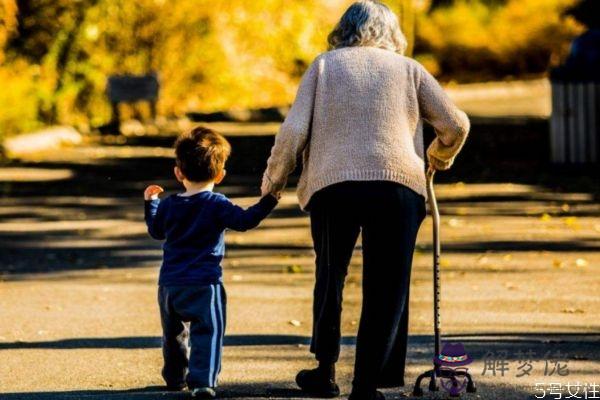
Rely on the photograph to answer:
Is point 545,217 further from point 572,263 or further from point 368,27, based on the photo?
point 368,27

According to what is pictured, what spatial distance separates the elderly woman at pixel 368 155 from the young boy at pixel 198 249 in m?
0.34

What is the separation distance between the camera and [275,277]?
33.6ft

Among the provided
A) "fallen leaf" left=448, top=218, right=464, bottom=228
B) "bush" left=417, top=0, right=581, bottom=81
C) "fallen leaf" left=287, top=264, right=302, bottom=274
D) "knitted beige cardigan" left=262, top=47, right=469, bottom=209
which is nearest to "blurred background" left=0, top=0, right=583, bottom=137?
"bush" left=417, top=0, right=581, bottom=81

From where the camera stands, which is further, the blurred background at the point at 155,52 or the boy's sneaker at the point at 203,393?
the blurred background at the point at 155,52

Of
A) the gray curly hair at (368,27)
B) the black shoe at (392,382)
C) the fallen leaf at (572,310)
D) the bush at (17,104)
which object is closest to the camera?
the gray curly hair at (368,27)

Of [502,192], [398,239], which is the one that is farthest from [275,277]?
[502,192]

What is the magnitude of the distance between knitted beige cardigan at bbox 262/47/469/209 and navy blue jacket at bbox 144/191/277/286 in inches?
14.9

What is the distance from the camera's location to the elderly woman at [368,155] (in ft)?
19.8

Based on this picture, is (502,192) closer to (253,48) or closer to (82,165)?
(82,165)

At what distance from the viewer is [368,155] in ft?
19.7

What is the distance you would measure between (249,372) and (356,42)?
185 centimetres

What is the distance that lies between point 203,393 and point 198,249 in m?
0.63

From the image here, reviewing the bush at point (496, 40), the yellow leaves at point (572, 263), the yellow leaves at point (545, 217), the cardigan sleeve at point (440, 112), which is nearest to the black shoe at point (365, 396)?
the cardigan sleeve at point (440, 112)

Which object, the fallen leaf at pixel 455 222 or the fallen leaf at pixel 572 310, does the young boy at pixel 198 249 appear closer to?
the fallen leaf at pixel 572 310
